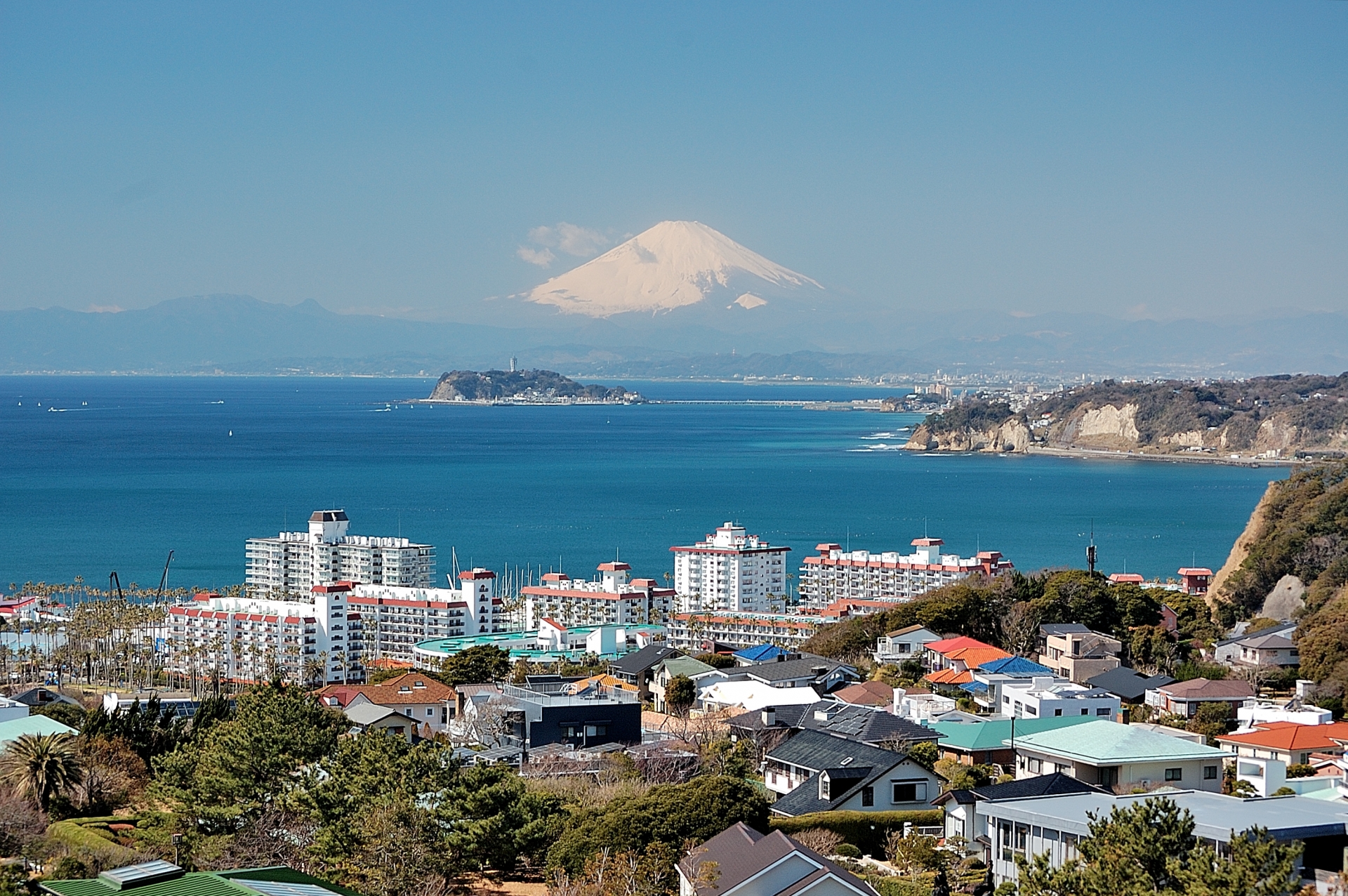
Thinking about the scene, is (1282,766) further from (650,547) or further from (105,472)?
(105,472)

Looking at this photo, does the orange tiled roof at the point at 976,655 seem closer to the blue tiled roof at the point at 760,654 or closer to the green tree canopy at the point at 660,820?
the blue tiled roof at the point at 760,654

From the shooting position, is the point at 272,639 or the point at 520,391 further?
the point at 520,391

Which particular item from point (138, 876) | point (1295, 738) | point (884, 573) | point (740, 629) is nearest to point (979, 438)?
point (884, 573)

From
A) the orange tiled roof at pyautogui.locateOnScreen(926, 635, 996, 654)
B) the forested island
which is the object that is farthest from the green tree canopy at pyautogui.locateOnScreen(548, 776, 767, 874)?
the forested island

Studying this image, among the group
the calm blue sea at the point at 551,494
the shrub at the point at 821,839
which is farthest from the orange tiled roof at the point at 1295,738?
the calm blue sea at the point at 551,494

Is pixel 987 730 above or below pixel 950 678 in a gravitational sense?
above

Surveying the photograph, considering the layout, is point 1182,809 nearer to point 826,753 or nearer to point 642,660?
point 826,753

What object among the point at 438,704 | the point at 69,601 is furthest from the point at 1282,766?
the point at 69,601
